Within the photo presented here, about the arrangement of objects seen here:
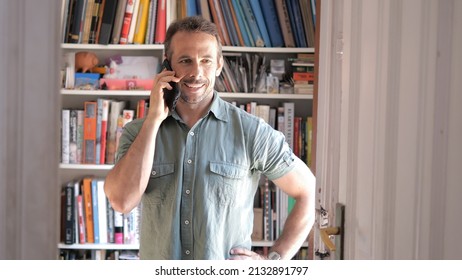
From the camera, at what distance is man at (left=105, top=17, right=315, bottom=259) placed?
1.57 metres

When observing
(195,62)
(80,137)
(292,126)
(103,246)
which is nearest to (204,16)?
(292,126)

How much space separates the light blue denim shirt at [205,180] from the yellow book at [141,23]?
0.97m

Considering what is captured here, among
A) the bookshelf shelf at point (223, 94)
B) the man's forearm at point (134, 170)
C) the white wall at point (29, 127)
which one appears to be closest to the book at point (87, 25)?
the bookshelf shelf at point (223, 94)

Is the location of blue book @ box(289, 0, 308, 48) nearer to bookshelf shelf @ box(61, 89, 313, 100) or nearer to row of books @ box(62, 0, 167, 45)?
bookshelf shelf @ box(61, 89, 313, 100)

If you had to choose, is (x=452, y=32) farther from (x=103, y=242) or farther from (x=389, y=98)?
(x=103, y=242)

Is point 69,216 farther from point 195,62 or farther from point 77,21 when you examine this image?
point 195,62

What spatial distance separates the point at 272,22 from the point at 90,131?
3.12 ft

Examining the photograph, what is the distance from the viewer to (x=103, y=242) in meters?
2.62

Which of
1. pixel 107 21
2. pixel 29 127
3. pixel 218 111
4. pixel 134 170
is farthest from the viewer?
pixel 107 21

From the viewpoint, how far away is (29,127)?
1.53 ft

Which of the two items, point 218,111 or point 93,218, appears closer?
point 218,111

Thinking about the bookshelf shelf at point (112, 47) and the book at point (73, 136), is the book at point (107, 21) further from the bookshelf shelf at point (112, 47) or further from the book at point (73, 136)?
the book at point (73, 136)

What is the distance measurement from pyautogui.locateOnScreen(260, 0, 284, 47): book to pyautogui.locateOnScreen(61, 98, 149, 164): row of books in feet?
2.11

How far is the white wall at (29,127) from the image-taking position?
0.46 metres
